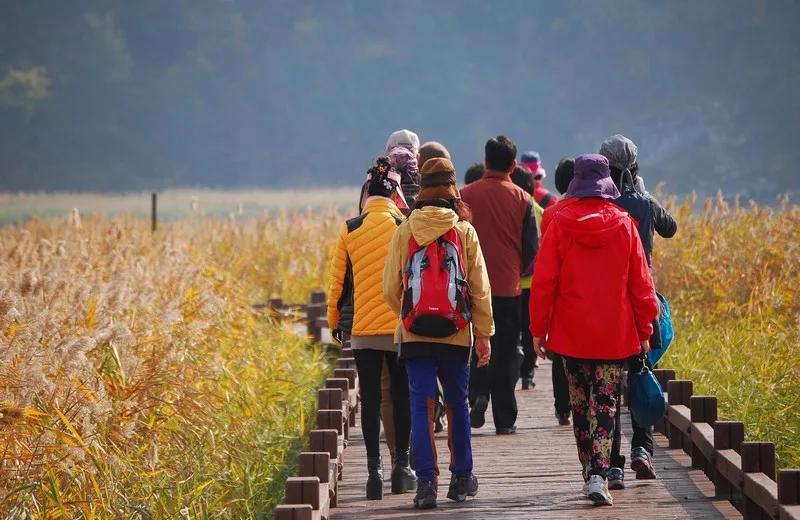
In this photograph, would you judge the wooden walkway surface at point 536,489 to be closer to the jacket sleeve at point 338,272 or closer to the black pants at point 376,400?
the black pants at point 376,400

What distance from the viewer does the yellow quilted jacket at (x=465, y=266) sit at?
658 centimetres

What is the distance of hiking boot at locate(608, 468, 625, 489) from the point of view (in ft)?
22.9

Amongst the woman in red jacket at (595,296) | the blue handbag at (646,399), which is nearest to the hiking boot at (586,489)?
the woman in red jacket at (595,296)

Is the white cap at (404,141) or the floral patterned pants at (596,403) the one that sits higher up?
the white cap at (404,141)

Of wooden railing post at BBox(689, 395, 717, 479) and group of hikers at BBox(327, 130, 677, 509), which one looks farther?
wooden railing post at BBox(689, 395, 717, 479)

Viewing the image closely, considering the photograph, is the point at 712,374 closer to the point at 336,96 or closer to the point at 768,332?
the point at 768,332

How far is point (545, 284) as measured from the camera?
664 cm

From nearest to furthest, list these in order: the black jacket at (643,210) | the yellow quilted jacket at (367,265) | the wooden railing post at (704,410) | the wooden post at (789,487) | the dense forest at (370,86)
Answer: the wooden post at (789,487) < the yellow quilted jacket at (367,265) < the black jacket at (643,210) < the wooden railing post at (704,410) < the dense forest at (370,86)

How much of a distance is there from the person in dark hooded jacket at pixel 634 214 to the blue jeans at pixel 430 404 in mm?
896

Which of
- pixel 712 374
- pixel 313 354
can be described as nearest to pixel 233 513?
pixel 712 374

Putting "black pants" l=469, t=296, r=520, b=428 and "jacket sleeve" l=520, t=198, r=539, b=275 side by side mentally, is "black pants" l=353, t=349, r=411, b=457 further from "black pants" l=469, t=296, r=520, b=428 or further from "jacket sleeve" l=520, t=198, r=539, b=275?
"jacket sleeve" l=520, t=198, r=539, b=275

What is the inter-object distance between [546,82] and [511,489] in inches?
3087

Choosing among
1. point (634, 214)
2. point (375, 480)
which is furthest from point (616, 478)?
point (634, 214)

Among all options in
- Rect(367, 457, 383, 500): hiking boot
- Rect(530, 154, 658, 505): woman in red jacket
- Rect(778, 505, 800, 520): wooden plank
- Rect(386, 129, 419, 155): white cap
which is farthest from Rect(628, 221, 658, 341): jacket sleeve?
Rect(386, 129, 419, 155): white cap
